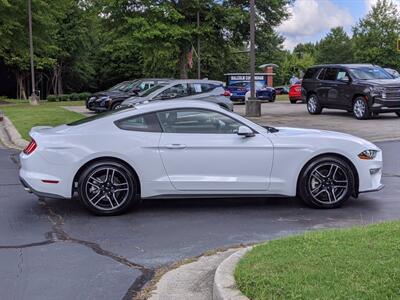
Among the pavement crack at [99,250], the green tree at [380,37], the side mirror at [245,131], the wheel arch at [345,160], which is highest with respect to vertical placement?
the green tree at [380,37]

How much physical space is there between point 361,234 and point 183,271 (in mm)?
1674

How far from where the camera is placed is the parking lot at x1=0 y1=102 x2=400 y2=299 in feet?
15.5

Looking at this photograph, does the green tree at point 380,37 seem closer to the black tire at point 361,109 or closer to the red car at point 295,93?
the red car at point 295,93

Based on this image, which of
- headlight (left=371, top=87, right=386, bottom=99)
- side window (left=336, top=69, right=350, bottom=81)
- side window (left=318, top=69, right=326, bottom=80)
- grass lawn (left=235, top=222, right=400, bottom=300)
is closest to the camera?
grass lawn (left=235, top=222, right=400, bottom=300)

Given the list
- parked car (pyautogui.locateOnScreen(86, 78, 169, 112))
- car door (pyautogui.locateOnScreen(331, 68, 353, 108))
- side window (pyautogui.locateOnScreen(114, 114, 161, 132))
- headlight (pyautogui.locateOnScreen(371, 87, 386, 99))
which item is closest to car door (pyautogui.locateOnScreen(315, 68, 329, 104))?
car door (pyautogui.locateOnScreen(331, 68, 353, 108))

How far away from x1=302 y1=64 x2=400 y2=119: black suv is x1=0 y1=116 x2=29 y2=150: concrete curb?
10855mm

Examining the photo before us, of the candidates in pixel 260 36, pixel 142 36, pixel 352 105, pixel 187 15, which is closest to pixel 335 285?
pixel 352 105

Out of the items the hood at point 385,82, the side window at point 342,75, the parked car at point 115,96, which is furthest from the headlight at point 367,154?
the parked car at point 115,96

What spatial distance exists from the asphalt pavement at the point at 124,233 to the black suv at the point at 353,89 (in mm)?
10467

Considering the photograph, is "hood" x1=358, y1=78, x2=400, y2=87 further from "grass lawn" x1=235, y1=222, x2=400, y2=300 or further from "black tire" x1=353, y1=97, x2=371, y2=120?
"grass lawn" x1=235, y1=222, x2=400, y2=300

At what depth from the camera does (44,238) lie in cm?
597

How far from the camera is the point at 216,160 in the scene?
702 cm

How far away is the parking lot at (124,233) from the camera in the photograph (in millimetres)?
4719

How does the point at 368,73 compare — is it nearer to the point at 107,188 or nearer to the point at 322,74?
the point at 322,74
